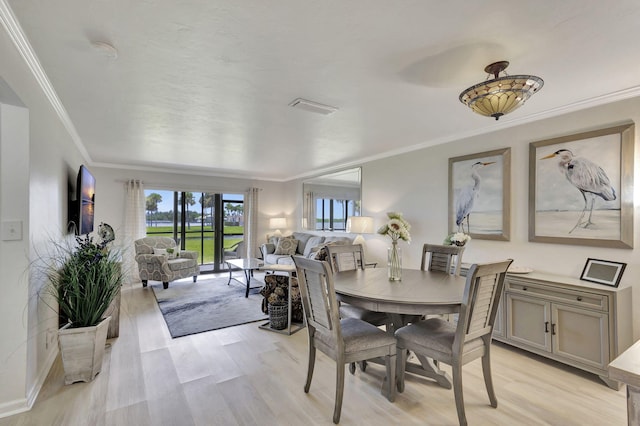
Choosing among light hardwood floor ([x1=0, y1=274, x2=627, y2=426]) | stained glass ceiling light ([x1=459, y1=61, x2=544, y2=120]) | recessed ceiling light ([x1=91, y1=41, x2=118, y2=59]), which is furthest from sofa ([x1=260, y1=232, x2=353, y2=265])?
recessed ceiling light ([x1=91, y1=41, x2=118, y2=59])

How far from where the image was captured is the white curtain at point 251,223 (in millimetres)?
7699

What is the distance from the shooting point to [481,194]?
12.2 ft

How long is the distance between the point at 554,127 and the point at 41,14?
163 inches

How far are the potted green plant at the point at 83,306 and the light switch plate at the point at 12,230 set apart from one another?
1.61 ft

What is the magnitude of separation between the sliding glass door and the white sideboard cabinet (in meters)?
6.09

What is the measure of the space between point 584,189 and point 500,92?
1.75 m

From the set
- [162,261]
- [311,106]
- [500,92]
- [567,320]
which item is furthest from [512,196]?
[162,261]

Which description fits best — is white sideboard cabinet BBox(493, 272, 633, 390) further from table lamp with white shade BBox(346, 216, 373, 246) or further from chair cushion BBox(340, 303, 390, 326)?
table lamp with white shade BBox(346, 216, 373, 246)

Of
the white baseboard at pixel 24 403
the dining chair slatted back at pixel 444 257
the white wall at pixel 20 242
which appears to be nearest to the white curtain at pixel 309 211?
the dining chair slatted back at pixel 444 257

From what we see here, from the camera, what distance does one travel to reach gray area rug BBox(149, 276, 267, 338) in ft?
12.5

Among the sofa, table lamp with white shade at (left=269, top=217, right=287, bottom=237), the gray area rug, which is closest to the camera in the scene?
the gray area rug

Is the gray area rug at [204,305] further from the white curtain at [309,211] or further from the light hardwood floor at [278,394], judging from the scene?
the white curtain at [309,211]

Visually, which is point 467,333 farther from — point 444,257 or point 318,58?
point 318,58

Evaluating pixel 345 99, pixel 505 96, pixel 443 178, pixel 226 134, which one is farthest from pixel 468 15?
pixel 226 134
